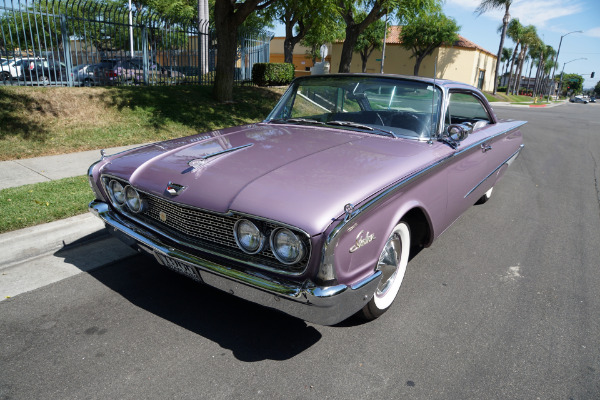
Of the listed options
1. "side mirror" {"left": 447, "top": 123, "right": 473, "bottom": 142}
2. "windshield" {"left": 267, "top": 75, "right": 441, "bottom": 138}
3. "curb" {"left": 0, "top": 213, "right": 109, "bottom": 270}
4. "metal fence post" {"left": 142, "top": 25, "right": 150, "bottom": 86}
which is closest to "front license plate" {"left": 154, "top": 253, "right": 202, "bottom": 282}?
"curb" {"left": 0, "top": 213, "right": 109, "bottom": 270}

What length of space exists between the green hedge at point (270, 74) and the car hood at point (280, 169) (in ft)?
38.5

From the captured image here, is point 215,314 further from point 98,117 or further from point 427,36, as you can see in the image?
point 427,36

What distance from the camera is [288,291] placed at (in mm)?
2162

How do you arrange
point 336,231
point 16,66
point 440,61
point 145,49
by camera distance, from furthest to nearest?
point 440,61
point 145,49
point 16,66
point 336,231

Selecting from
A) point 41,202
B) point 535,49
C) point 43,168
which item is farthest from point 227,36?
point 535,49

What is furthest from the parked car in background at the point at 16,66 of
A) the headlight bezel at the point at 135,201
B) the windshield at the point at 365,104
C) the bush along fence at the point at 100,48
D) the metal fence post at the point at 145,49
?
the headlight bezel at the point at 135,201

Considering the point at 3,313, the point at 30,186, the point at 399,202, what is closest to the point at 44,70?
the point at 30,186

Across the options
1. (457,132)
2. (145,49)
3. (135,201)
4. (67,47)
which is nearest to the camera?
(135,201)

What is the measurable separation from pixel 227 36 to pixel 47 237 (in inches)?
322

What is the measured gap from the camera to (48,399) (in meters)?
2.12

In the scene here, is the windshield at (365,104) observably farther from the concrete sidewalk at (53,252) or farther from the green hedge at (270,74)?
the green hedge at (270,74)

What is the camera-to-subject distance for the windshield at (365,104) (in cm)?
355

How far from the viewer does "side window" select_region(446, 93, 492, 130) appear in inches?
154

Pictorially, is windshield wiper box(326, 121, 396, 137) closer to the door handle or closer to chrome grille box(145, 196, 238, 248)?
the door handle
